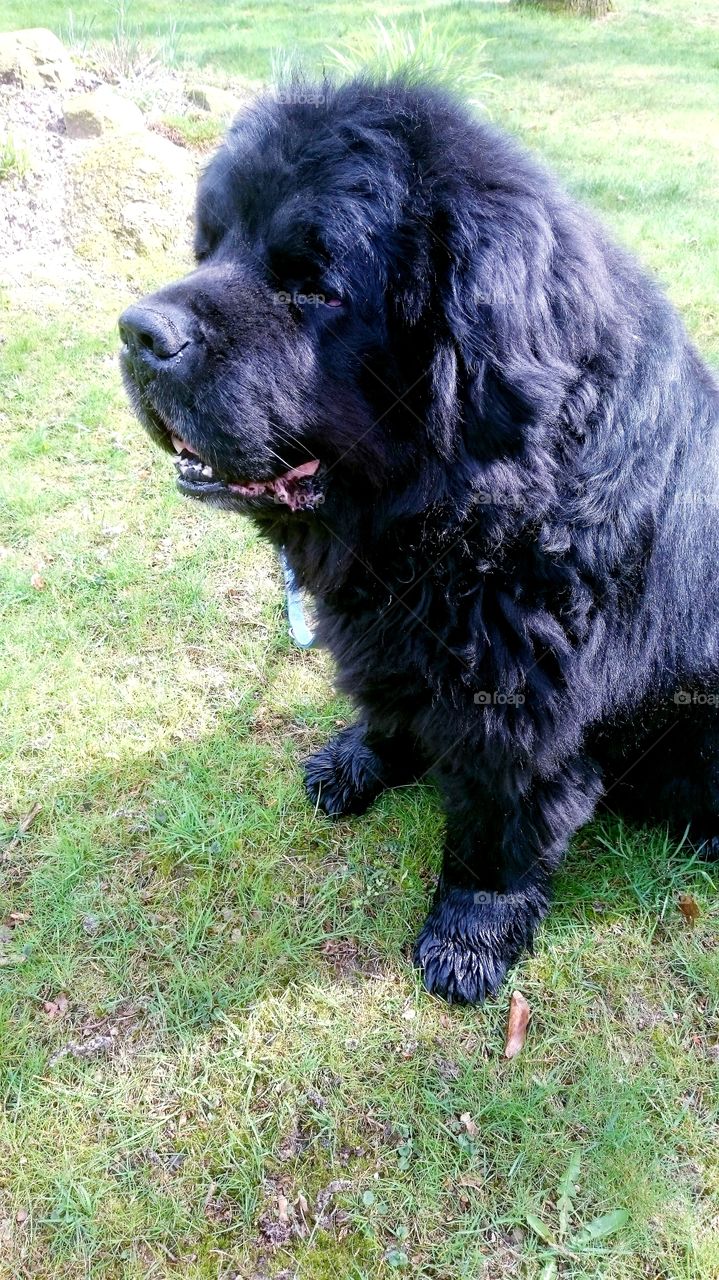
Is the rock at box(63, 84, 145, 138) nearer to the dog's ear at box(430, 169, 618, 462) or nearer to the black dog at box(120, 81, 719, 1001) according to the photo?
the black dog at box(120, 81, 719, 1001)

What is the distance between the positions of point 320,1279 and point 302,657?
207cm

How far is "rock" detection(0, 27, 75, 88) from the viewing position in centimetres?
648

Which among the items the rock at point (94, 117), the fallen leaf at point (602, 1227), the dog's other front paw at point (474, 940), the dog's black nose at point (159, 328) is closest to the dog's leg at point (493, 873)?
the dog's other front paw at point (474, 940)

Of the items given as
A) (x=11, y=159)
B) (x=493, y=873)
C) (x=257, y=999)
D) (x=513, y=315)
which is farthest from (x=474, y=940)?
(x=11, y=159)

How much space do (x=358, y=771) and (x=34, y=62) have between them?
22.9 feet

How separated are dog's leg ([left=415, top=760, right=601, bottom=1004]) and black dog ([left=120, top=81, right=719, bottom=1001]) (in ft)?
0.23

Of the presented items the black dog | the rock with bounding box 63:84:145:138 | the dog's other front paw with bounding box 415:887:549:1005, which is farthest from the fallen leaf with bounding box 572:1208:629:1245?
the rock with bounding box 63:84:145:138

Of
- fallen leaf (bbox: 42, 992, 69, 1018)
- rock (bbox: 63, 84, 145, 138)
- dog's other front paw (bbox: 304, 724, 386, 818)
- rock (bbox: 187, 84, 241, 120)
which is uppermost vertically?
rock (bbox: 187, 84, 241, 120)

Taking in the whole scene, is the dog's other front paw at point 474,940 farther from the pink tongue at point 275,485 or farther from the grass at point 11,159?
the grass at point 11,159

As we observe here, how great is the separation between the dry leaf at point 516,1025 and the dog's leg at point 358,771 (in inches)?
31.4

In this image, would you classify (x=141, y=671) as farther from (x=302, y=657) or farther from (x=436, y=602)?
(x=436, y=602)

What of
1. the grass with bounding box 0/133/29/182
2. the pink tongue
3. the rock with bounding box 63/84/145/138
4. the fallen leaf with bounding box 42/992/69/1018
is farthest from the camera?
the rock with bounding box 63/84/145/138

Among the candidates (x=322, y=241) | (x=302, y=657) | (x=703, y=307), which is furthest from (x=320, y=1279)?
(x=703, y=307)

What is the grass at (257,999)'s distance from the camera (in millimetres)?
1987
